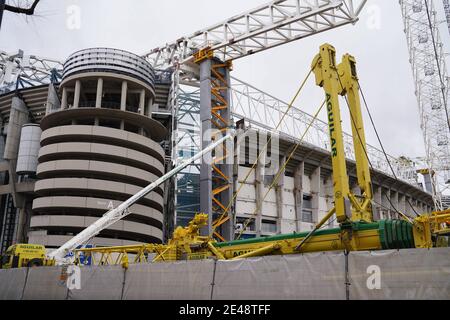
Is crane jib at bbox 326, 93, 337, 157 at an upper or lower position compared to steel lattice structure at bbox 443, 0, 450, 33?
lower

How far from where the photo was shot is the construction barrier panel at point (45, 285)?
1878 cm

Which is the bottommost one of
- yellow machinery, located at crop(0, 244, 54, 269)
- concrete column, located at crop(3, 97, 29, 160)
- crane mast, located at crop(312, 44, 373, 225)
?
yellow machinery, located at crop(0, 244, 54, 269)

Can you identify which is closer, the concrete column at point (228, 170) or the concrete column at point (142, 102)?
the concrete column at point (228, 170)

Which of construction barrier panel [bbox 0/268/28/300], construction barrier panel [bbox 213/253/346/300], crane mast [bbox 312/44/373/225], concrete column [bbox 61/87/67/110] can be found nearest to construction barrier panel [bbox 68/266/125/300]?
construction barrier panel [bbox 0/268/28/300]

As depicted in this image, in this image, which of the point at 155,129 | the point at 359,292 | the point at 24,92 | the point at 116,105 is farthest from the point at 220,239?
the point at 24,92

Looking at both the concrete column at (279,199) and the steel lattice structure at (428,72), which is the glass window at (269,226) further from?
the steel lattice structure at (428,72)

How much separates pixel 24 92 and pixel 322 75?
59.2 m

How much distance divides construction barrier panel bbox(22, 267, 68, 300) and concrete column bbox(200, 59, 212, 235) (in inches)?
1049

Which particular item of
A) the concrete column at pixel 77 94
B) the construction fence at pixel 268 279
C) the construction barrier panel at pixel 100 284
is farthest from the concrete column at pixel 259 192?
the construction barrier panel at pixel 100 284

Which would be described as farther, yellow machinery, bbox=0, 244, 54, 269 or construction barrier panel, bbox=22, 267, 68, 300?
yellow machinery, bbox=0, 244, 54, 269

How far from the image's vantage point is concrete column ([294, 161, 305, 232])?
59.0 meters

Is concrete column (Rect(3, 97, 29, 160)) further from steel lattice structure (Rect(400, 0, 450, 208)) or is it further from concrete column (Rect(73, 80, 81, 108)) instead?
steel lattice structure (Rect(400, 0, 450, 208))

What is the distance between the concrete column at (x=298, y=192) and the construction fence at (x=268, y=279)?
4367cm

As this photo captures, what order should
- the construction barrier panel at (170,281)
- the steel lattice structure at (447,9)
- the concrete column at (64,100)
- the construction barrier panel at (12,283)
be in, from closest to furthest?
the construction barrier panel at (170,281)
the construction barrier panel at (12,283)
the concrete column at (64,100)
the steel lattice structure at (447,9)
